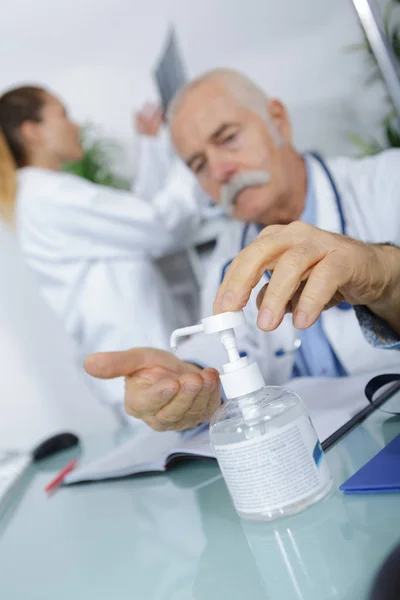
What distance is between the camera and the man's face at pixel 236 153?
4.14 ft

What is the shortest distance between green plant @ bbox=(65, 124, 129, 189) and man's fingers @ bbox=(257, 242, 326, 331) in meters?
1.11

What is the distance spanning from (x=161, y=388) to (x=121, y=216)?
0.93 metres

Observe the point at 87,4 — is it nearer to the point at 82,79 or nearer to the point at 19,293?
the point at 82,79

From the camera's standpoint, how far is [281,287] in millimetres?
492

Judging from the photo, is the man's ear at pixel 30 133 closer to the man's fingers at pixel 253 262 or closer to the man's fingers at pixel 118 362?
the man's fingers at pixel 118 362

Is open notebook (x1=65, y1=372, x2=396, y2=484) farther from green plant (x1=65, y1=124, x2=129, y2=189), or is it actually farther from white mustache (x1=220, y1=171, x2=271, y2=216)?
green plant (x1=65, y1=124, x2=129, y2=189)

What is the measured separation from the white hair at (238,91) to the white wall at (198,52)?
2.1 inches

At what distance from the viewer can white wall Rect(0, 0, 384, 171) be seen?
135cm

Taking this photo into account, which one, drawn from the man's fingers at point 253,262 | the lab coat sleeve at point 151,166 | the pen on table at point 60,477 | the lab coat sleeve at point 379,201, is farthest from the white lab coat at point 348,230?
the man's fingers at point 253,262

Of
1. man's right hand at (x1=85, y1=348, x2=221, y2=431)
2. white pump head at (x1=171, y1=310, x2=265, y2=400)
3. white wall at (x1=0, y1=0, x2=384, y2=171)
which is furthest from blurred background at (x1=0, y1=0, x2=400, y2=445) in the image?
white pump head at (x1=171, y1=310, x2=265, y2=400)

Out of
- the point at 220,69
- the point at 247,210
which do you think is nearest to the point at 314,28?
the point at 220,69

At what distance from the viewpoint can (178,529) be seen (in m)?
0.54

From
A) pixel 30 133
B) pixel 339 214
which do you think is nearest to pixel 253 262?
pixel 339 214

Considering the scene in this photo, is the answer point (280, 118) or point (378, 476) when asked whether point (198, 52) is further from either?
point (378, 476)
